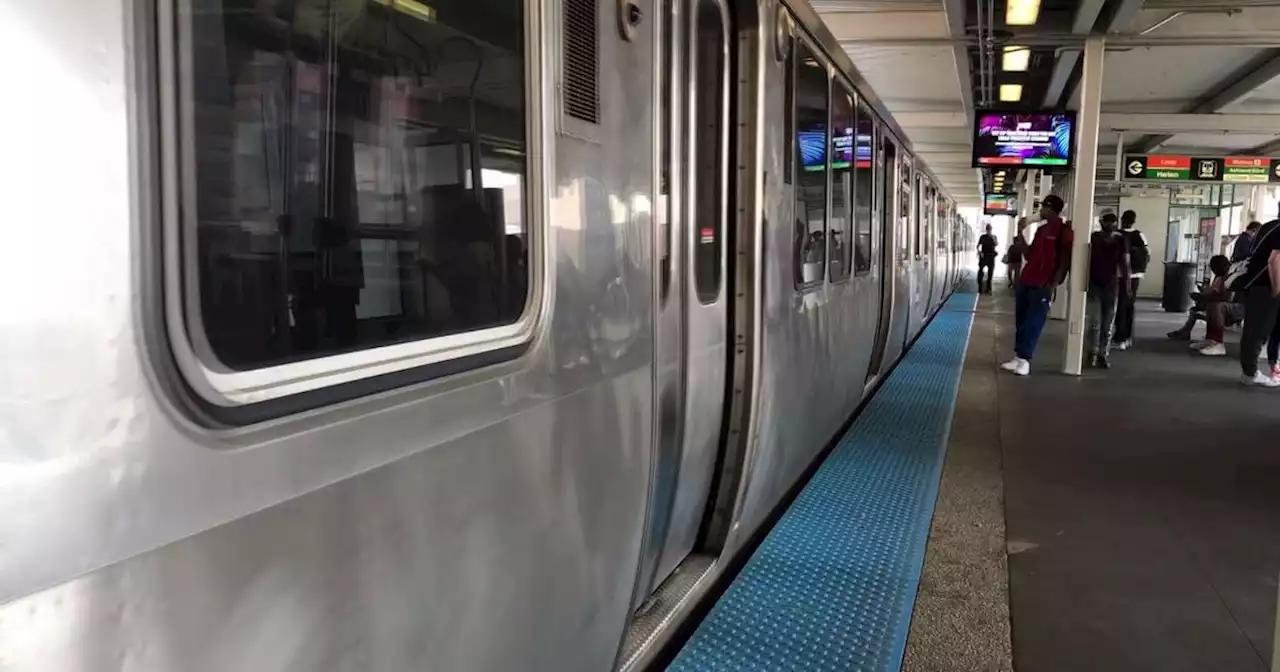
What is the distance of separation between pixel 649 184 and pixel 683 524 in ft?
4.38

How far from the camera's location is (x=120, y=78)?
0.99 metres

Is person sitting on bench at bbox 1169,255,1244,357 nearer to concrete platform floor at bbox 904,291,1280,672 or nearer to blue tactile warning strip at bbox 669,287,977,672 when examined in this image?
concrete platform floor at bbox 904,291,1280,672

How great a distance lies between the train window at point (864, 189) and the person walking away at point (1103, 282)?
4794 mm

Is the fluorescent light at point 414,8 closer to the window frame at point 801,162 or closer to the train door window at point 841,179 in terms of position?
Answer: the window frame at point 801,162

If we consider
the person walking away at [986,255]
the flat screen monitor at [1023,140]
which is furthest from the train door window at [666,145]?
the person walking away at [986,255]

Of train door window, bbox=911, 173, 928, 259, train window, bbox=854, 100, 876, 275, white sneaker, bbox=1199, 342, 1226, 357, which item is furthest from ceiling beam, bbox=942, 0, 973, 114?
white sneaker, bbox=1199, 342, 1226, 357

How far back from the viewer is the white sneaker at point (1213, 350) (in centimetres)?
1184

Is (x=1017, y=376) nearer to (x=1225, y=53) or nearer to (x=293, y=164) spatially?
(x=1225, y=53)

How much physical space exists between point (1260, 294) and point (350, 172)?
32.5 feet

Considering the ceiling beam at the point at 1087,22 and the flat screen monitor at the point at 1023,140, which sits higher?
the ceiling beam at the point at 1087,22

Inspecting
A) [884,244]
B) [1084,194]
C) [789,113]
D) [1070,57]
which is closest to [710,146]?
[789,113]

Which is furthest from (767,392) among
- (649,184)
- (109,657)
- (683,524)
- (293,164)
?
(109,657)

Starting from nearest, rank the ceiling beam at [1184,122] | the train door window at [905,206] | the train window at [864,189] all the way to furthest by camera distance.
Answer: the train window at [864,189] → the train door window at [905,206] → the ceiling beam at [1184,122]

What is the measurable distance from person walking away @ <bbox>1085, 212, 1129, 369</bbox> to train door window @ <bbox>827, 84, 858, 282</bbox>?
5698mm
